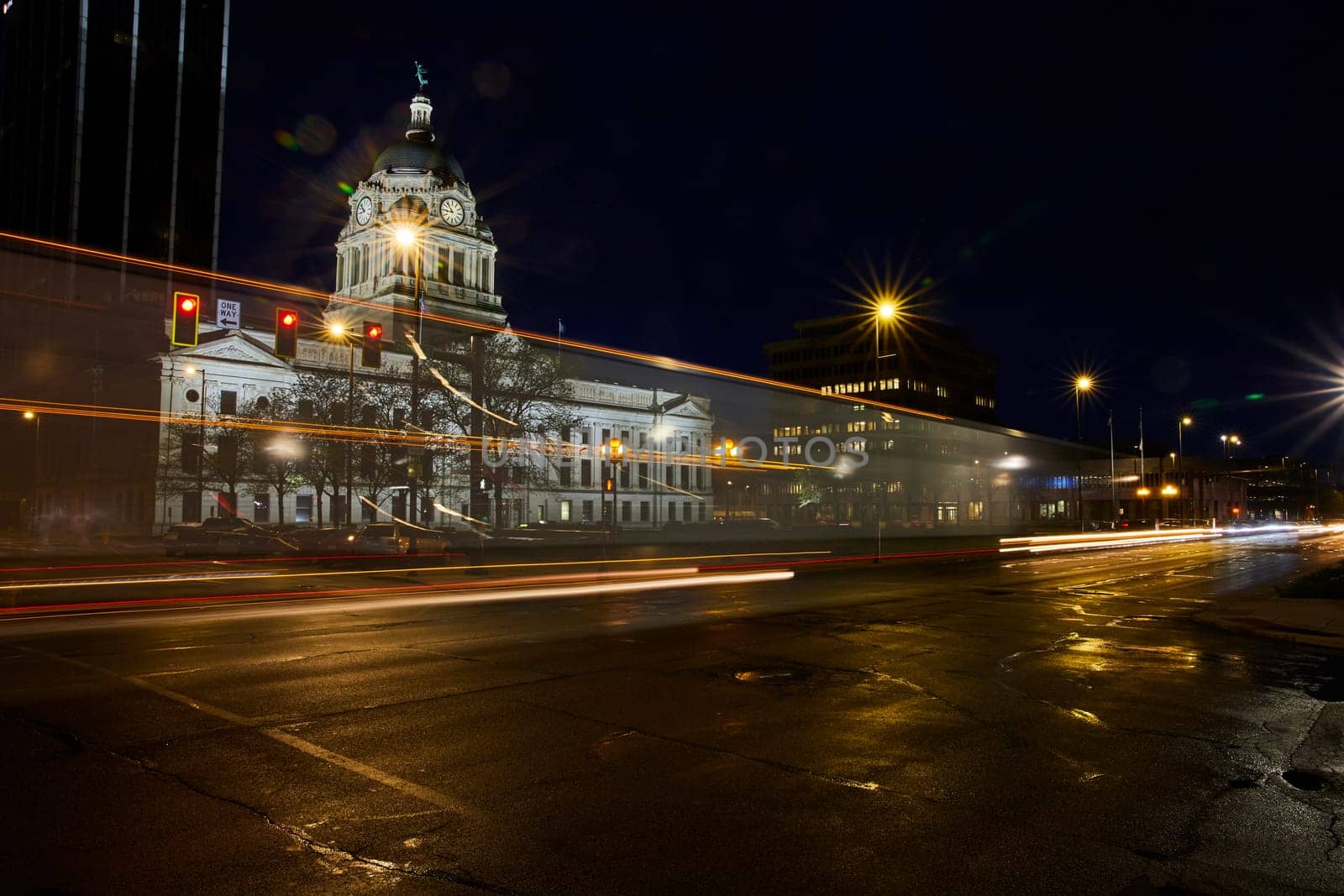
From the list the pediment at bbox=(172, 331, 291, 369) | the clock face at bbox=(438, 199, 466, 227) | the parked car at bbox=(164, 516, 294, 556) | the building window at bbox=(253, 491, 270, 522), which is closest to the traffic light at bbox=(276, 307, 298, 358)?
the parked car at bbox=(164, 516, 294, 556)

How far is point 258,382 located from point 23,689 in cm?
6624

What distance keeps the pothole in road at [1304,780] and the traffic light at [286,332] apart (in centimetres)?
1695

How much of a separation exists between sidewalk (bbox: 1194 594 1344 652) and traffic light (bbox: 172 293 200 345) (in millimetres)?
18859

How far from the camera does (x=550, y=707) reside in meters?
8.95

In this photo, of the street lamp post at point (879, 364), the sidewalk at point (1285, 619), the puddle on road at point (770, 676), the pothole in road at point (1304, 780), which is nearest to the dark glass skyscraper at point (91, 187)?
the street lamp post at point (879, 364)

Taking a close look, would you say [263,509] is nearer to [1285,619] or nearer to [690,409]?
[690,409]

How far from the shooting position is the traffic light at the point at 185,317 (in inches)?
663

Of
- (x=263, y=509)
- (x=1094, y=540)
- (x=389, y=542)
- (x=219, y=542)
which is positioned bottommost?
(x=1094, y=540)

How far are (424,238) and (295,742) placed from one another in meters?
91.1

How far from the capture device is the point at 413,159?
327ft

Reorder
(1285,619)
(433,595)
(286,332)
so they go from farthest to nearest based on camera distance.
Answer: (433,595) → (286,332) → (1285,619)

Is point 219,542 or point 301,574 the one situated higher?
point 219,542

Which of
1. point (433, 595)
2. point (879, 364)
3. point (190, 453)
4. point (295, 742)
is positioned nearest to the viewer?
point (295, 742)

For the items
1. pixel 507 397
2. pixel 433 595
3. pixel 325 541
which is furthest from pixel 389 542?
pixel 433 595
